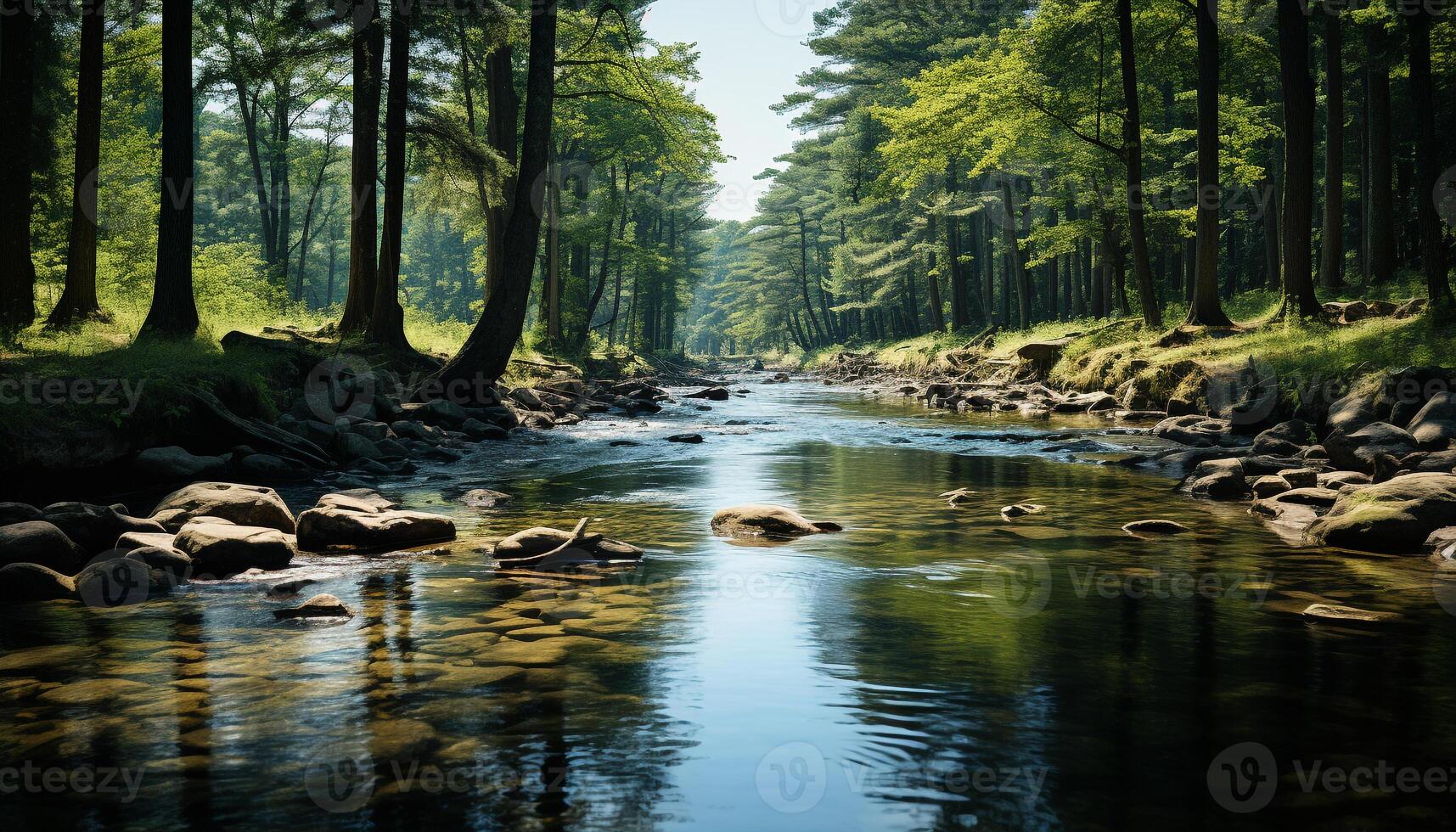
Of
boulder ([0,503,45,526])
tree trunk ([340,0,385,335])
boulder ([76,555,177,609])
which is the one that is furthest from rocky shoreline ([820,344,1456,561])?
tree trunk ([340,0,385,335])

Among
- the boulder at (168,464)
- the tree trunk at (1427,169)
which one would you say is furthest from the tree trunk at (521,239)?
the tree trunk at (1427,169)

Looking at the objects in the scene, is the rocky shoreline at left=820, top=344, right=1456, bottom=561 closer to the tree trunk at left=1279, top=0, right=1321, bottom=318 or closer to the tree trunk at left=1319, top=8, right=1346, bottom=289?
the tree trunk at left=1279, top=0, right=1321, bottom=318

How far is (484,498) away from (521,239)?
343 inches

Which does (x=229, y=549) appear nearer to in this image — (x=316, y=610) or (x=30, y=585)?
(x=30, y=585)

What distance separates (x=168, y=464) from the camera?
9891mm

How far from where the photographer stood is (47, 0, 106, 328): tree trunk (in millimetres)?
14328

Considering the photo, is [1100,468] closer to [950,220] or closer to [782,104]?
[950,220]

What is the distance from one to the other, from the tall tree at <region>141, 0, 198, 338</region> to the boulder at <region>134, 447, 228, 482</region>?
13.9 feet

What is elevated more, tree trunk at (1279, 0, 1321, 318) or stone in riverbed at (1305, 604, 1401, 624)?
tree trunk at (1279, 0, 1321, 318)

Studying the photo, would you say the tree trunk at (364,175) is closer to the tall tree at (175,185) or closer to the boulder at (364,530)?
the tall tree at (175,185)

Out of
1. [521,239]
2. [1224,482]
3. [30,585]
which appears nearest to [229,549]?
[30,585]

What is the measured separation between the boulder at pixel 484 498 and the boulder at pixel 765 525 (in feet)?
8.27

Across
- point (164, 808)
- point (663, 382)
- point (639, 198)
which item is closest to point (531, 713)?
point (164, 808)

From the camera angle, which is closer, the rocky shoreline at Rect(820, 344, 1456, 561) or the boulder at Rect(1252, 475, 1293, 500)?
the rocky shoreline at Rect(820, 344, 1456, 561)
